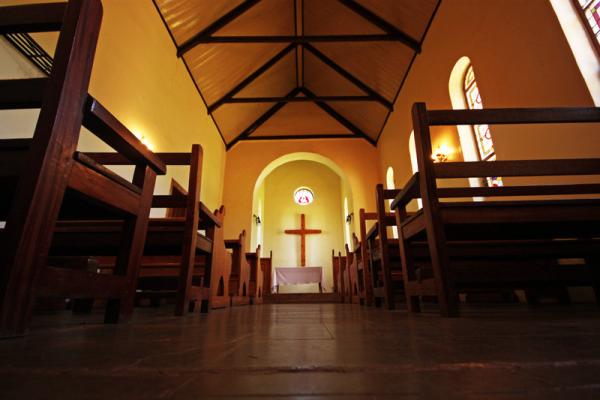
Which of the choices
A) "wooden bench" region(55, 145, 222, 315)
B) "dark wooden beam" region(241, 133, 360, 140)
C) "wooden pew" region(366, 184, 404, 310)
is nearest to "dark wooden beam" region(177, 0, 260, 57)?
"dark wooden beam" region(241, 133, 360, 140)

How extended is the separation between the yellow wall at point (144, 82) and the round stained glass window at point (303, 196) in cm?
500

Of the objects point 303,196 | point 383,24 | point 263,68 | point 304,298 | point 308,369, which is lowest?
point 308,369

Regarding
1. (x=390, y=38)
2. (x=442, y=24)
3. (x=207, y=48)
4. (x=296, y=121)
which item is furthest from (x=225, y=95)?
(x=442, y=24)

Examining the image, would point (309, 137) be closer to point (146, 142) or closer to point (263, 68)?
point (263, 68)

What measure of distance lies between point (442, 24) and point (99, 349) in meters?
5.65

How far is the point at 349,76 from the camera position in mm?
6980

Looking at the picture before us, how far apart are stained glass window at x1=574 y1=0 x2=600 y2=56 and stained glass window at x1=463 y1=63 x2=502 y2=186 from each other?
1276 millimetres

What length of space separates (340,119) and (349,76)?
180 centimetres

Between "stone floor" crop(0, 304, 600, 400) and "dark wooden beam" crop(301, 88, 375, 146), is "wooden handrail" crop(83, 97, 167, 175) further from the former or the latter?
"dark wooden beam" crop(301, 88, 375, 146)

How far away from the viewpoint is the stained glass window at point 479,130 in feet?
13.4

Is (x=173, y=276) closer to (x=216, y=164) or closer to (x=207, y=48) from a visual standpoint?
(x=207, y=48)

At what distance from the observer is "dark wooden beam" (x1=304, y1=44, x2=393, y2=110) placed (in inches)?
275

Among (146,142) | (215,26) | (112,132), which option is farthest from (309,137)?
(112,132)

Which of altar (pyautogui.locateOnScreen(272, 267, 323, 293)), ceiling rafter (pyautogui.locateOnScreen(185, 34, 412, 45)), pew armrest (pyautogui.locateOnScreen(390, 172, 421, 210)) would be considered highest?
ceiling rafter (pyautogui.locateOnScreen(185, 34, 412, 45))
